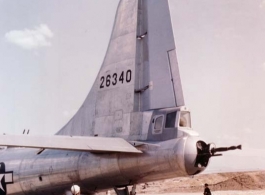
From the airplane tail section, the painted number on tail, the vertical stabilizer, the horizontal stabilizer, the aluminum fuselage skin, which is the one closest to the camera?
the horizontal stabilizer

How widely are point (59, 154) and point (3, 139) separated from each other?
2.61 m

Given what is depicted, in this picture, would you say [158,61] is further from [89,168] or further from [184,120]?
[89,168]

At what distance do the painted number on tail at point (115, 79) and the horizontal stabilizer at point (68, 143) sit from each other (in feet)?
6.82

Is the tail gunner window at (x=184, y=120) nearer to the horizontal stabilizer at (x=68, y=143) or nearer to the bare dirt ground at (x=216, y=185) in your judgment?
the horizontal stabilizer at (x=68, y=143)

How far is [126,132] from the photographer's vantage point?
31.8ft

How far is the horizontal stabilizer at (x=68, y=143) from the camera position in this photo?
779 cm

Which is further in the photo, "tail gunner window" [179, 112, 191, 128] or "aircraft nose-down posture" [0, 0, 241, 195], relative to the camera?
"tail gunner window" [179, 112, 191, 128]

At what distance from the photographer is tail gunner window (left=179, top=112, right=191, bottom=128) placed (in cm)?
873

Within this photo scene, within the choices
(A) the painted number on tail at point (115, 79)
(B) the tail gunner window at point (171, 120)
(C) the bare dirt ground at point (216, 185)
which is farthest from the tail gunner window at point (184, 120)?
(C) the bare dirt ground at point (216, 185)

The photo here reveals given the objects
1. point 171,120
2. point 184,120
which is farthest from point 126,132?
point 184,120

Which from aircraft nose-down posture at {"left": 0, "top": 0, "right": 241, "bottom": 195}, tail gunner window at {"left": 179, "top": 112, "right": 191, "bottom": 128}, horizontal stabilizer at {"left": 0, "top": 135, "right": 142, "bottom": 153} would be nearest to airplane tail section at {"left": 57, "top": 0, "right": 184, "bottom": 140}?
aircraft nose-down posture at {"left": 0, "top": 0, "right": 241, "bottom": 195}

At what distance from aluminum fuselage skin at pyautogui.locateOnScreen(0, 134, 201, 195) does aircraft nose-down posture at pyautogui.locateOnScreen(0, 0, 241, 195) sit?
0.02 meters

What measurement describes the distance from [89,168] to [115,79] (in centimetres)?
272

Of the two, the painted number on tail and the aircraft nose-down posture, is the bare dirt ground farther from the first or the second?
the painted number on tail
